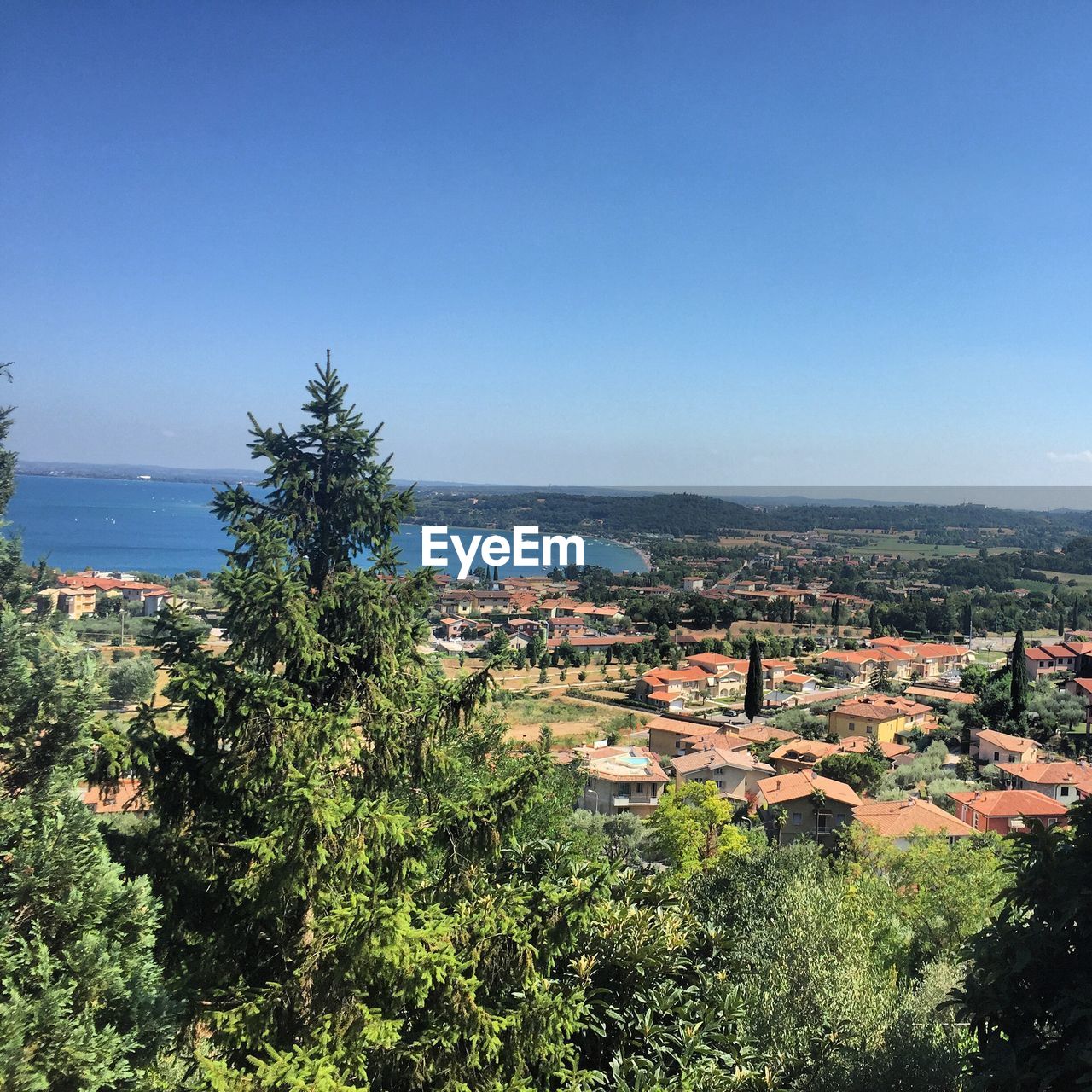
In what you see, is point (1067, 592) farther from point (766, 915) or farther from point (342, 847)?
point (342, 847)

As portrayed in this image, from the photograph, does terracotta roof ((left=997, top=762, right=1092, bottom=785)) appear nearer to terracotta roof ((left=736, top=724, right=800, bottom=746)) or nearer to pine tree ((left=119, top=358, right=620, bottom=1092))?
terracotta roof ((left=736, top=724, right=800, bottom=746))

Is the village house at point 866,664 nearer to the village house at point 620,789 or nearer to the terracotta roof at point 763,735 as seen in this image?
the terracotta roof at point 763,735

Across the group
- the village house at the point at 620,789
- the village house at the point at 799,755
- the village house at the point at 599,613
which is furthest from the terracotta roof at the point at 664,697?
the village house at the point at 599,613

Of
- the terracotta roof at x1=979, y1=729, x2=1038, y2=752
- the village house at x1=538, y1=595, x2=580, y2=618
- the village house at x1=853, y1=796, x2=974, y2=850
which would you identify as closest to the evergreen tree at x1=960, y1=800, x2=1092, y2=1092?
the village house at x1=853, y1=796, x2=974, y2=850

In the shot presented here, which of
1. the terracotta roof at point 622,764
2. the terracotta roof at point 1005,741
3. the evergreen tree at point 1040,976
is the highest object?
the evergreen tree at point 1040,976

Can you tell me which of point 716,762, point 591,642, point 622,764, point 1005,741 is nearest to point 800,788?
point 716,762

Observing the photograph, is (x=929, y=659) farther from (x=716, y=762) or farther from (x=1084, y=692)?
(x=716, y=762)

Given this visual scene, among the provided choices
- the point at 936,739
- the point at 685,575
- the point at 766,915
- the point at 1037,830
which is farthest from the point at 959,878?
the point at 685,575
